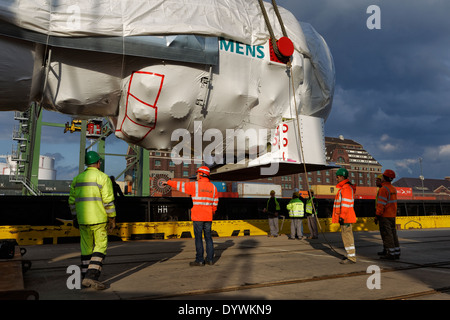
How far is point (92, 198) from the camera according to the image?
4.11m

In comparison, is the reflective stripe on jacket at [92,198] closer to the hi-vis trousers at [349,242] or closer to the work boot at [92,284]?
the work boot at [92,284]

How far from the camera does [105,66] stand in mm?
4422

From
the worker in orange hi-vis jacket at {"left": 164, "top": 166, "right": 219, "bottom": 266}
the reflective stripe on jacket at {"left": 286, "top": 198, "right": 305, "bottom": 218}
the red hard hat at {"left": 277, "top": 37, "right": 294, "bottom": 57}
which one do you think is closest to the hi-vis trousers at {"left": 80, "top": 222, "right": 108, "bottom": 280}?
the worker in orange hi-vis jacket at {"left": 164, "top": 166, "right": 219, "bottom": 266}

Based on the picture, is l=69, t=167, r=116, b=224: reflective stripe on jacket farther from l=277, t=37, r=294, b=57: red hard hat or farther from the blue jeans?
l=277, t=37, r=294, b=57: red hard hat

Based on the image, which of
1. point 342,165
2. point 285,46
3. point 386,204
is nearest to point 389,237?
point 386,204

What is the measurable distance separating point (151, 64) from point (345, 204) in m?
4.02

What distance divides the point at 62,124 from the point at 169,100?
30.3 metres

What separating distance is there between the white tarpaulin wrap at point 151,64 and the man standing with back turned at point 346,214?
1676 millimetres

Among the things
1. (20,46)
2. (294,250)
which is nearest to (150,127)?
(20,46)

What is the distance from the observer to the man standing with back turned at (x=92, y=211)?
13.4 ft

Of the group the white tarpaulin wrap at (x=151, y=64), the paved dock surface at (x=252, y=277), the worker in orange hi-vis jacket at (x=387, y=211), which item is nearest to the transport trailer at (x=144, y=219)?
the paved dock surface at (x=252, y=277)

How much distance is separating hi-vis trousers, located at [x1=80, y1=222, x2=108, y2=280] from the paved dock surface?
0.96 ft

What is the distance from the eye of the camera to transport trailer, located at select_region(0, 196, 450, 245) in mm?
8914
